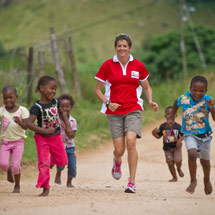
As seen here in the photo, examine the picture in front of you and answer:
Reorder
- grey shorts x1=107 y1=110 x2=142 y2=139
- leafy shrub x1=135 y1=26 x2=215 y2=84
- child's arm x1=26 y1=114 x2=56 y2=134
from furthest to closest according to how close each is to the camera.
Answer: leafy shrub x1=135 y1=26 x2=215 y2=84
grey shorts x1=107 y1=110 x2=142 y2=139
child's arm x1=26 y1=114 x2=56 y2=134

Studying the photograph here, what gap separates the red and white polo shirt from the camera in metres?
6.98

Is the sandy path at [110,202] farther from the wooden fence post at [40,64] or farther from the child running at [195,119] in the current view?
the wooden fence post at [40,64]

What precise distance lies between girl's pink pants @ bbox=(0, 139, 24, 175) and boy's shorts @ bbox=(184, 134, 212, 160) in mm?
2382

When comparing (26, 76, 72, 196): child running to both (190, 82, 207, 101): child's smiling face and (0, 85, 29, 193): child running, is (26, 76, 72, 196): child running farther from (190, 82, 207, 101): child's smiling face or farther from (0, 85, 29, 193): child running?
(190, 82, 207, 101): child's smiling face

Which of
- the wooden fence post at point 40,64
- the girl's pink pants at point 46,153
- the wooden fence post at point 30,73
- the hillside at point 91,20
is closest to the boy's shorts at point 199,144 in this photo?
the girl's pink pants at point 46,153

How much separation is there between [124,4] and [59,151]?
230ft

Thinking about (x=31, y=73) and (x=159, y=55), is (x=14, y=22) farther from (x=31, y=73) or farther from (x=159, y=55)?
(x=31, y=73)

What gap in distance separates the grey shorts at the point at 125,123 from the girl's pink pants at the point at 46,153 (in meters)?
0.89

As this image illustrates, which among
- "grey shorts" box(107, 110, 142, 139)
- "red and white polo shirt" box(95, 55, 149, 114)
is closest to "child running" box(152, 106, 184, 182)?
"grey shorts" box(107, 110, 142, 139)

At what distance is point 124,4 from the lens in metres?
74.9

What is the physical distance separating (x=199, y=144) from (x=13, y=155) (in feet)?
8.70

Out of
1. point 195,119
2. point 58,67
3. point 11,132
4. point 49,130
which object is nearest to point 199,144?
point 195,119

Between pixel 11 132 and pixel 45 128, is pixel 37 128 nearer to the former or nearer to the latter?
pixel 45 128

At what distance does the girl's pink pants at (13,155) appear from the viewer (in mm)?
7059
